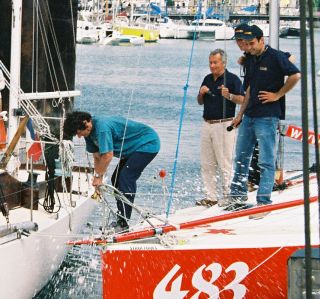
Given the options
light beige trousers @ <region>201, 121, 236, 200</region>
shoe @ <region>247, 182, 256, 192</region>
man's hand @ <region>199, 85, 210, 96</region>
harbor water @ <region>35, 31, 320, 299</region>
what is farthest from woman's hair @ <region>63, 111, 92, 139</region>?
shoe @ <region>247, 182, 256, 192</region>

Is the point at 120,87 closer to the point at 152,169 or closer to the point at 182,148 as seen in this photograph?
the point at 182,148

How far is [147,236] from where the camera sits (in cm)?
727

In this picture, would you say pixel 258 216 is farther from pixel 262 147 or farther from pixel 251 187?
pixel 251 187

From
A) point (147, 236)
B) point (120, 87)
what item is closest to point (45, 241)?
point (147, 236)

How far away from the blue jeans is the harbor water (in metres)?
0.65

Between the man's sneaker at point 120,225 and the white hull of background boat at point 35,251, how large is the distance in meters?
0.47

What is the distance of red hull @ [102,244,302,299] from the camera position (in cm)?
684

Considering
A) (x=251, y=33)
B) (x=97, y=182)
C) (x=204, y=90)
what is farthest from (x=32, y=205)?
(x=251, y=33)

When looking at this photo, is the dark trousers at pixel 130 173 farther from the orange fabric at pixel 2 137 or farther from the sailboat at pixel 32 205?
the orange fabric at pixel 2 137

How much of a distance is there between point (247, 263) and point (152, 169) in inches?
404

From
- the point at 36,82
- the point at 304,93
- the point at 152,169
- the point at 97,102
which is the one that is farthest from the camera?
the point at 97,102

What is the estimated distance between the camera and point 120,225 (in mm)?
8008

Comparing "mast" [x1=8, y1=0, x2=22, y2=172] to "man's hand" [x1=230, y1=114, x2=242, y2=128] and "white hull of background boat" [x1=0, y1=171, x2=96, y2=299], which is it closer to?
"white hull of background boat" [x1=0, y1=171, x2=96, y2=299]

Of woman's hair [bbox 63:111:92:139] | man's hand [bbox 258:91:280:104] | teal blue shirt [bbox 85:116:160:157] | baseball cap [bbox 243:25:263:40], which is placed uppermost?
baseball cap [bbox 243:25:263:40]
